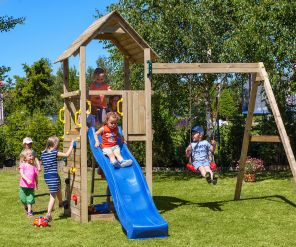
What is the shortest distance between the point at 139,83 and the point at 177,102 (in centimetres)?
143

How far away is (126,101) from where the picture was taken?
9688 mm

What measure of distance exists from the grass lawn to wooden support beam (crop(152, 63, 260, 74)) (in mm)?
2621

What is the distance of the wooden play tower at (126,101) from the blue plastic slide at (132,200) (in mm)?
376

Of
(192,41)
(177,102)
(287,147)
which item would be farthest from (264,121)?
(287,147)

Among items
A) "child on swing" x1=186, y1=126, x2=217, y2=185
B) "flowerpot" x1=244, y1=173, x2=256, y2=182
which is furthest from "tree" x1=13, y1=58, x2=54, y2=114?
"child on swing" x1=186, y1=126, x2=217, y2=185

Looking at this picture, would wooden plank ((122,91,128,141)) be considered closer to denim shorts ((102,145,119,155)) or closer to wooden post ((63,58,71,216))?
denim shorts ((102,145,119,155))

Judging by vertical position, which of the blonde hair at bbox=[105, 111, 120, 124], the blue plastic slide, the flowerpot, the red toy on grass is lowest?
→ the red toy on grass

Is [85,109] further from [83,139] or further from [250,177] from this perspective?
[250,177]

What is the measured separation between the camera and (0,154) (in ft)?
66.1

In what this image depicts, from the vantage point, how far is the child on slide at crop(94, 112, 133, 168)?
9102mm

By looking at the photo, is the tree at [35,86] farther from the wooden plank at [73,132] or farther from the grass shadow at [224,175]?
the wooden plank at [73,132]

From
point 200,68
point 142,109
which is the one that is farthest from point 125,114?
point 200,68

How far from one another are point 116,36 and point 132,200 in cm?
367

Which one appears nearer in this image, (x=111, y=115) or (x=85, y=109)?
(x=85, y=109)
